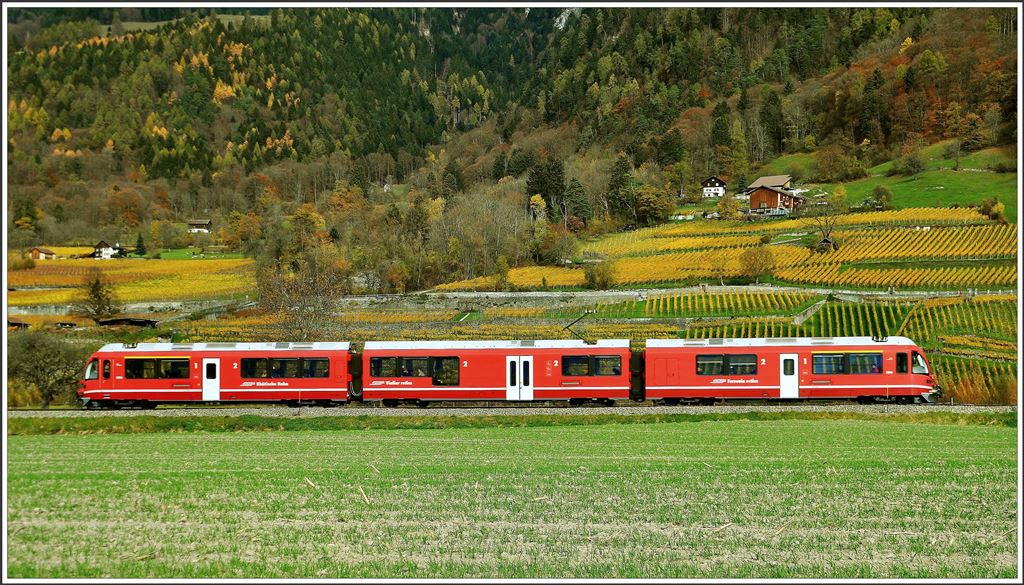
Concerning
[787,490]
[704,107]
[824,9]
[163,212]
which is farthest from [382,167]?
[787,490]

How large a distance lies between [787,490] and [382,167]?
18937cm

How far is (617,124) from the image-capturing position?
169 m

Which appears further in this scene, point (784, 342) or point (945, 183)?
point (945, 183)

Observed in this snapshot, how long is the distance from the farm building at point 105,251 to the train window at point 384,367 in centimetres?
8980

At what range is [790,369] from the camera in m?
30.3

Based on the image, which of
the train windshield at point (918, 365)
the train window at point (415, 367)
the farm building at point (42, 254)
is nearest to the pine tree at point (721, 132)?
the farm building at point (42, 254)

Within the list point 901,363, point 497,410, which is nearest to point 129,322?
point 497,410

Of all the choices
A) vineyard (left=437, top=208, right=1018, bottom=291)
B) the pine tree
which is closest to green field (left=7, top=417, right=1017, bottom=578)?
vineyard (left=437, top=208, right=1018, bottom=291)

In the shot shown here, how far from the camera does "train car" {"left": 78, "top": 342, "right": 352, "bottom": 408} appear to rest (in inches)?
1226

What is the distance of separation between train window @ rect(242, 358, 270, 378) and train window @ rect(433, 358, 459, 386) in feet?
22.6

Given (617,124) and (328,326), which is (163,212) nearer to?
(617,124)

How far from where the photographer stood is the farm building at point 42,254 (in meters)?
101

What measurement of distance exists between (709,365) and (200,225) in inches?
4831

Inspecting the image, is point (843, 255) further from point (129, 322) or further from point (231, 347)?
point (129, 322)
